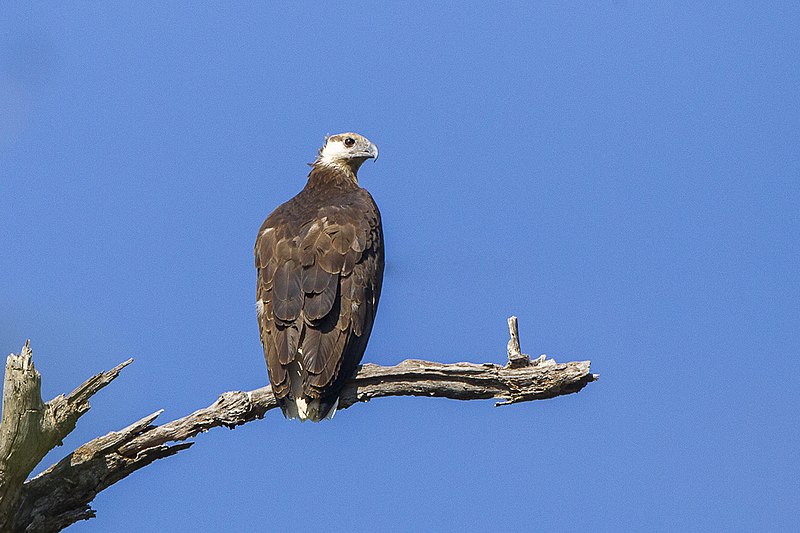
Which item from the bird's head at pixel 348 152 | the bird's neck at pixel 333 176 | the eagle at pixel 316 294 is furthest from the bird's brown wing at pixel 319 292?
the bird's head at pixel 348 152

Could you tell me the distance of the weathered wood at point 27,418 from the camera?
21.4ft

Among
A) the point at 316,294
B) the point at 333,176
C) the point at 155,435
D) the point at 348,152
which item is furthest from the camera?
the point at 348,152

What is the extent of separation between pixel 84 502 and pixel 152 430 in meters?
0.69

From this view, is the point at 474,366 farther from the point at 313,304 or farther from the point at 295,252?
the point at 295,252

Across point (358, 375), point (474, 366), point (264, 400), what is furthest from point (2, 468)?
point (474, 366)

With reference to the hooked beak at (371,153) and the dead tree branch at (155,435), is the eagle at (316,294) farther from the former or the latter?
the hooked beak at (371,153)

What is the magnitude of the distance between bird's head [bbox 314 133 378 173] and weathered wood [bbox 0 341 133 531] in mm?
4446

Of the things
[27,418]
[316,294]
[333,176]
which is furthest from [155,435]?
[333,176]

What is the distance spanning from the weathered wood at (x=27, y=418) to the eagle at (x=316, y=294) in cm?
141

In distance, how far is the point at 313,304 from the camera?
26.3 feet

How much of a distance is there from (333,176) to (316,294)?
8.80 feet

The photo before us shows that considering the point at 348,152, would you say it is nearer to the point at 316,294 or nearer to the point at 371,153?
the point at 371,153

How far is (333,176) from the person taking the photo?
34.5ft

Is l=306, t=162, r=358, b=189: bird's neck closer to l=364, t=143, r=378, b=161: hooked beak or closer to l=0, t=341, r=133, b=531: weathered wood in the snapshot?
l=364, t=143, r=378, b=161: hooked beak
